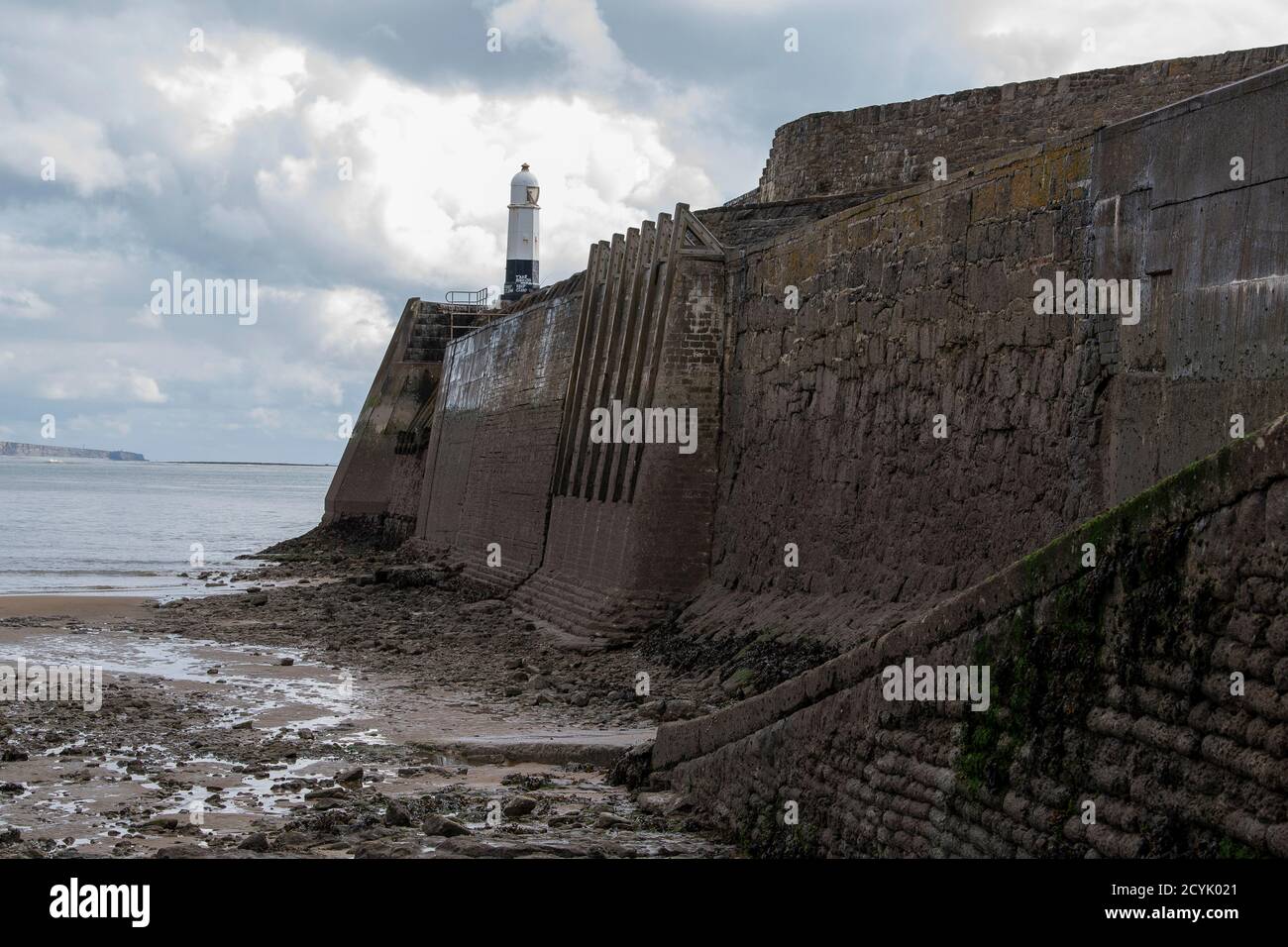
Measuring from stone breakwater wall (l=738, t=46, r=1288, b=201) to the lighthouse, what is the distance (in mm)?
26713

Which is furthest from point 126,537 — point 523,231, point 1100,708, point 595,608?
point 1100,708

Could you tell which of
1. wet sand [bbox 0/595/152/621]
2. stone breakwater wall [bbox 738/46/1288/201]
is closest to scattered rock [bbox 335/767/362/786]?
stone breakwater wall [bbox 738/46/1288/201]

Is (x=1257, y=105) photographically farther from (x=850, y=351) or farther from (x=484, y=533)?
(x=484, y=533)

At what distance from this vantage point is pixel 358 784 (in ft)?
35.2

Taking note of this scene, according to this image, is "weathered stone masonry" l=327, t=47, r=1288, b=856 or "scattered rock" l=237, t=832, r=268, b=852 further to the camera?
"scattered rock" l=237, t=832, r=268, b=852

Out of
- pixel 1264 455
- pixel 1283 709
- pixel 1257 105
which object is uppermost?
pixel 1257 105

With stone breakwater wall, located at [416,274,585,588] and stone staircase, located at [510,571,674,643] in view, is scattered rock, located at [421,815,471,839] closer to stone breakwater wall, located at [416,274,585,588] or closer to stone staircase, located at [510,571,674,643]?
stone staircase, located at [510,571,674,643]

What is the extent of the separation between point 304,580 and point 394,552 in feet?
14.9

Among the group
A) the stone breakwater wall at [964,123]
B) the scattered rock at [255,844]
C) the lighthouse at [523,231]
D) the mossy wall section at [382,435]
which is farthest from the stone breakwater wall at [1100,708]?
the lighthouse at [523,231]

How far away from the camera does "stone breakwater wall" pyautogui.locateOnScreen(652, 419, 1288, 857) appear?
5.16 metres

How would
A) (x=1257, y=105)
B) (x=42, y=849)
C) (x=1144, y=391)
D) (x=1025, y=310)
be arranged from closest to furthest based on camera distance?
(x=42, y=849), (x=1257, y=105), (x=1144, y=391), (x=1025, y=310)

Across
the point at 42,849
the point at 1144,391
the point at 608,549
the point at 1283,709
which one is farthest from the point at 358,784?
→ the point at 608,549

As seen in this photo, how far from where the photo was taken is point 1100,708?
5.92m

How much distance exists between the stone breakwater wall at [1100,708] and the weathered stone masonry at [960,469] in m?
0.01
